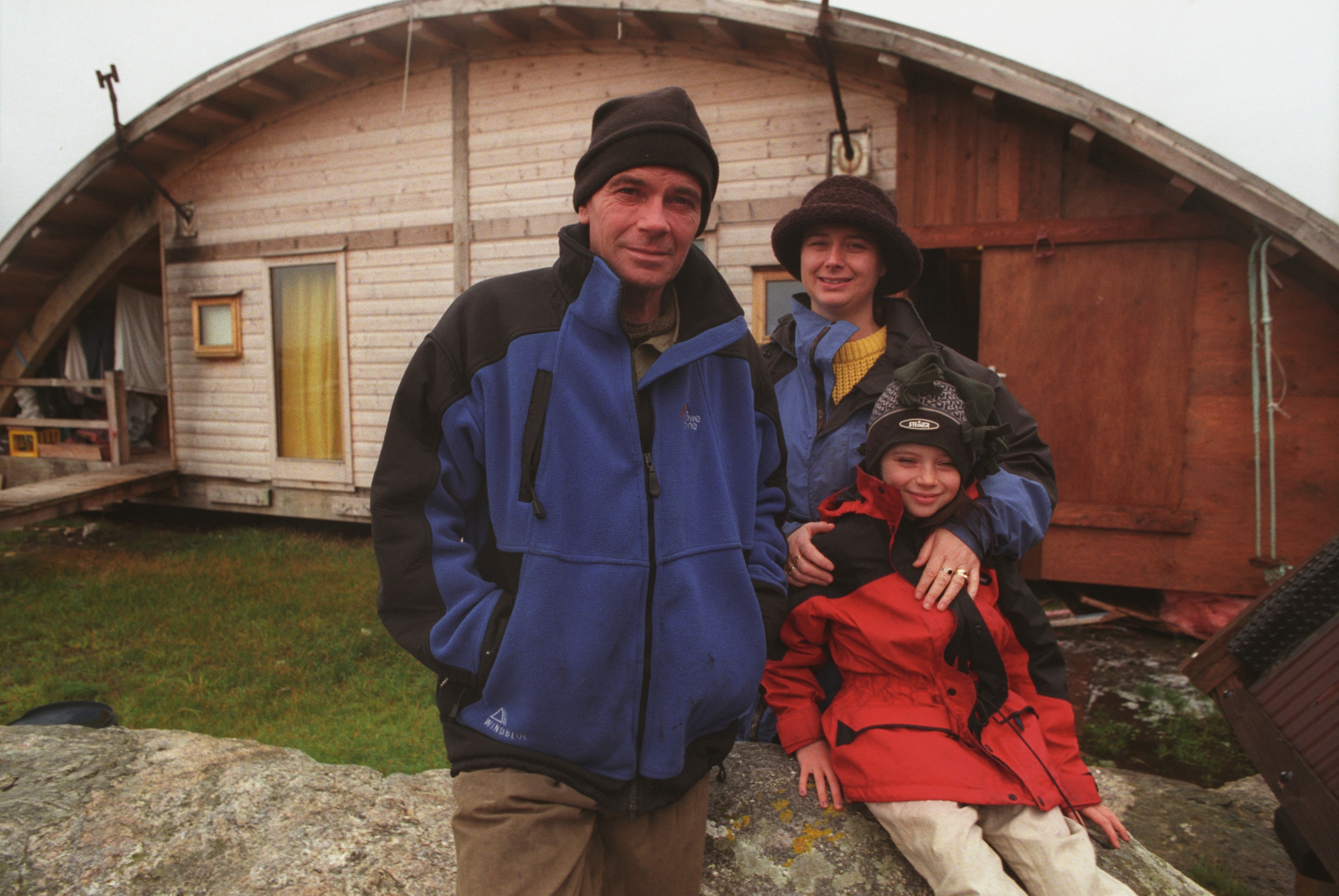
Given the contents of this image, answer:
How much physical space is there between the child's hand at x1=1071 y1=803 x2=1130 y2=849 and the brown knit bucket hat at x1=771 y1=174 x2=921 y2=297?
4.94ft

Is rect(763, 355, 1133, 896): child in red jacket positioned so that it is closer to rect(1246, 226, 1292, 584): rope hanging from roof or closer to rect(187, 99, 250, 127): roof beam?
rect(1246, 226, 1292, 584): rope hanging from roof

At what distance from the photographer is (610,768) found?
146 cm

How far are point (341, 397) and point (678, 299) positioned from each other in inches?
302

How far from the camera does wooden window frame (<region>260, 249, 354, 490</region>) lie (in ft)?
27.1

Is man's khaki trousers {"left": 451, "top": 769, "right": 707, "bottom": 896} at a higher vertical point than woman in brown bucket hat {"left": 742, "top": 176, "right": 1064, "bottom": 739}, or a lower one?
lower

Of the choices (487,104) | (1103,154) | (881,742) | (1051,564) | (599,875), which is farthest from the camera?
(487,104)

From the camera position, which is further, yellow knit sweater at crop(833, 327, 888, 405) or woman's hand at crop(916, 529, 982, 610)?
yellow knit sweater at crop(833, 327, 888, 405)

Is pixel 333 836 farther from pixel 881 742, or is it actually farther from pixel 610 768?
pixel 881 742

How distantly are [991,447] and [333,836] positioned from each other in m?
2.14

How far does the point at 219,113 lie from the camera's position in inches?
325

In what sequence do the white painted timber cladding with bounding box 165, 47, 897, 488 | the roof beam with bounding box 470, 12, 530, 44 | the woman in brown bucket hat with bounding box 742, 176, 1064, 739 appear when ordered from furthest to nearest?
the roof beam with bounding box 470, 12, 530, 44 < the white painted timber cladding with bounding box 165, 47, 897, 488 < the woman in brown bucket hat with bounding box 742, 176, 1064, 739

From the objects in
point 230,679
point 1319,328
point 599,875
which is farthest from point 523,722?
point 1319,328

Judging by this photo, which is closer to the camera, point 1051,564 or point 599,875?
point 599,875

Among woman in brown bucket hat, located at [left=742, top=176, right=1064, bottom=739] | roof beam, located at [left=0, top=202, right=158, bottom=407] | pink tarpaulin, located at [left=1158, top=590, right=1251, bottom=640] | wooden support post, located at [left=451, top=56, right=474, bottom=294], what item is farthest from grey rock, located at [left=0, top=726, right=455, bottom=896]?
roof beam, located at [left=0, top=202, right=158, bottom=407]
